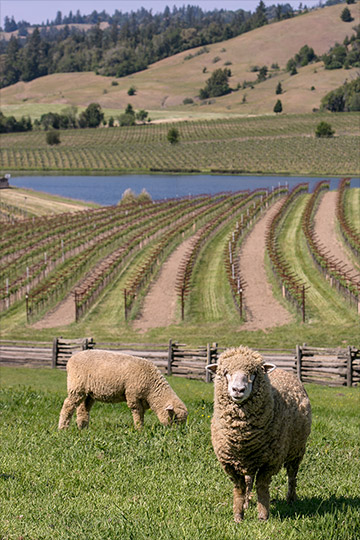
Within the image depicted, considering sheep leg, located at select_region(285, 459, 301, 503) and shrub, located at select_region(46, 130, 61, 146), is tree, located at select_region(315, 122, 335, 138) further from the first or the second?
sheep leg, located at select_region(285, 459, 301, 503)

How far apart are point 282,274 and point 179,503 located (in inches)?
1261

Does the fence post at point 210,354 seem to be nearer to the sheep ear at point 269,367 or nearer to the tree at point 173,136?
the sheep ear at point 269,367

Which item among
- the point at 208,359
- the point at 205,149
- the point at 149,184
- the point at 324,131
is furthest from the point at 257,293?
the point at 324,131

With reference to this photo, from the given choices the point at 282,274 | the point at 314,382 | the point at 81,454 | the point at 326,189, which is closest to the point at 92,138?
the point at 326,189

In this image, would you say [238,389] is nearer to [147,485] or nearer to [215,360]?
[147,485]

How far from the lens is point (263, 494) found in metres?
8.87

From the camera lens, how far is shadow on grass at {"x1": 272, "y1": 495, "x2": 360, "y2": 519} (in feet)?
29.3

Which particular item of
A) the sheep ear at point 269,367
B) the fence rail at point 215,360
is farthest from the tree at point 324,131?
the sheep ear at point 269,367

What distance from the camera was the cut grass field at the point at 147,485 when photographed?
8.12m

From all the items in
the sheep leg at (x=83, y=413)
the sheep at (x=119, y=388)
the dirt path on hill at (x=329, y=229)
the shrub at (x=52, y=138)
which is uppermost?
the shrub at (x=52, y=138)

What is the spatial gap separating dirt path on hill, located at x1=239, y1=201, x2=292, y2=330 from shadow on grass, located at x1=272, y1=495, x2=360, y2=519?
2356 centimetres

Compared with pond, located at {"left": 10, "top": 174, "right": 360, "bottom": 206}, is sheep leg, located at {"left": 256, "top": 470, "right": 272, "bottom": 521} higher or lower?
higher

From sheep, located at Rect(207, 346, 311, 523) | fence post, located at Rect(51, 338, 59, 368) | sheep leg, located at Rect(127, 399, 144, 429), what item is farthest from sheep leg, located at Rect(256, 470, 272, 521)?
fence post, located at Rect(51, 338, 59, 368)

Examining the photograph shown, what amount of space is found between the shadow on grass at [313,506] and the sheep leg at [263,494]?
0.22 meters
